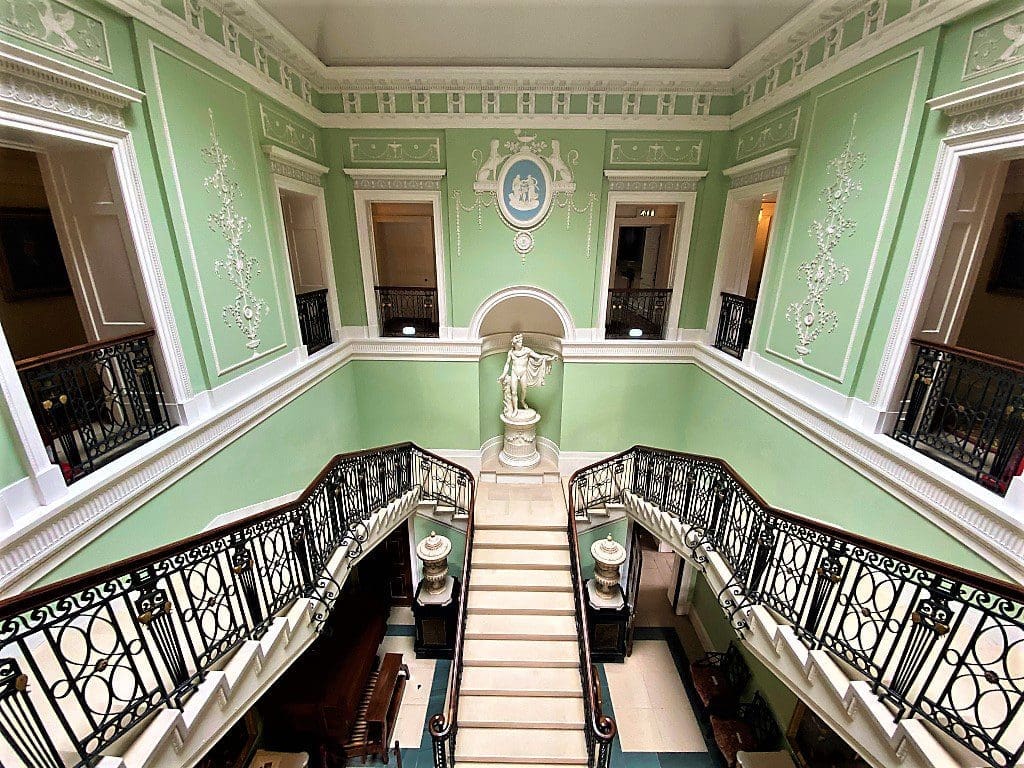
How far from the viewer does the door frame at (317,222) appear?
5.48m

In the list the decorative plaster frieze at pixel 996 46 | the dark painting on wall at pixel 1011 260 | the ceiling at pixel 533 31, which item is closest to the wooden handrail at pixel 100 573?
the ceiling at pixel 533 31

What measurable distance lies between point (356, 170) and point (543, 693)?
25.4 ft

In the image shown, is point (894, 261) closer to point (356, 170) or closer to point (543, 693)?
point (543, 693)

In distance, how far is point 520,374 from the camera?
8.12m

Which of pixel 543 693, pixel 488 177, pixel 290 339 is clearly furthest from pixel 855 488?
pixel 290 339

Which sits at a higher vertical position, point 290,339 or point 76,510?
point 290,339

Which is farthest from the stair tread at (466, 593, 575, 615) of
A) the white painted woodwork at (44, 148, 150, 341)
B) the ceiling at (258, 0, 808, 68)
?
the ceiling at (258, 0, 808, 68)

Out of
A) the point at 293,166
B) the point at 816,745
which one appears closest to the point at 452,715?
the point at 816,745

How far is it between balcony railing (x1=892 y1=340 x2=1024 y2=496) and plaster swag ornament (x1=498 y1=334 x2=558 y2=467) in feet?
17.3

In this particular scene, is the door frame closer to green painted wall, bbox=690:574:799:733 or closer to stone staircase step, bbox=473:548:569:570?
stone staircase step, bbox=473:548:569:570

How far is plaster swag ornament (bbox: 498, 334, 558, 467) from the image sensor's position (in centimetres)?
811

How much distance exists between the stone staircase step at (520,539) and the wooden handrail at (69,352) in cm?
502

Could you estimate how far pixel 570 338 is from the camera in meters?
7.57

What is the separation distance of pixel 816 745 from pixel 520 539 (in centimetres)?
418
